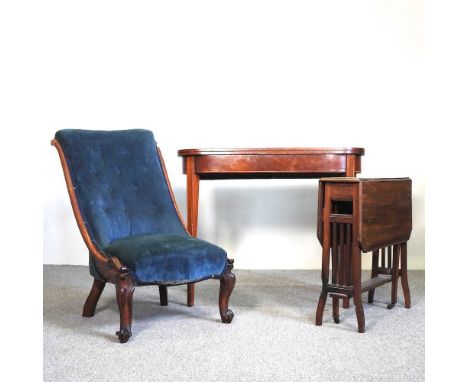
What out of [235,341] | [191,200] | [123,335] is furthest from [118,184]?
[235,341]

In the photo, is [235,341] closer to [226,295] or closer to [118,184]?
[226,295]

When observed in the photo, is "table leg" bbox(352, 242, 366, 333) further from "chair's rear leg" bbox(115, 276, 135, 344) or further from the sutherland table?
"chair's rear leg" bbox(115, 276, 135, 344)

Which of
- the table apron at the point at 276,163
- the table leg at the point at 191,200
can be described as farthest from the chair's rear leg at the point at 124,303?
the table apron at the point at 276,163

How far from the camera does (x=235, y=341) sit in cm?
248

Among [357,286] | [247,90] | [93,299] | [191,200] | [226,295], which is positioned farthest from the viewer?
[247,90]

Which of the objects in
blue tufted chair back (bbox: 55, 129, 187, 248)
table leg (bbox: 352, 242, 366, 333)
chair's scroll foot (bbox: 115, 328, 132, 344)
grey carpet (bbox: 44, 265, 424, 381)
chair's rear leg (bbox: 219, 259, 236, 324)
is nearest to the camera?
grey carpet (bbox: 44, 265, 424, 381)

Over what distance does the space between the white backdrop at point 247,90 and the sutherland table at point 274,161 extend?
138cm

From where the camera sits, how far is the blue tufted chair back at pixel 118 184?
2.87m

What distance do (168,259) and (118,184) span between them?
687mm

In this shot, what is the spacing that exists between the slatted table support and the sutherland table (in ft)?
0.74

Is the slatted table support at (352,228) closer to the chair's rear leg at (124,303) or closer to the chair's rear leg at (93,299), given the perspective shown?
the chair's rear leg at (124,303)

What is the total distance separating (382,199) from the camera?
9.18 feet

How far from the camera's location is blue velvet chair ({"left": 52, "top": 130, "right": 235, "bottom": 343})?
98.7 inches

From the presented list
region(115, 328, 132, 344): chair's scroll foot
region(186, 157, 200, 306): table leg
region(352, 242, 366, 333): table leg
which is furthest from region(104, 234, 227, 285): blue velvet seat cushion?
region(352, 242, 366, 333): table leg
